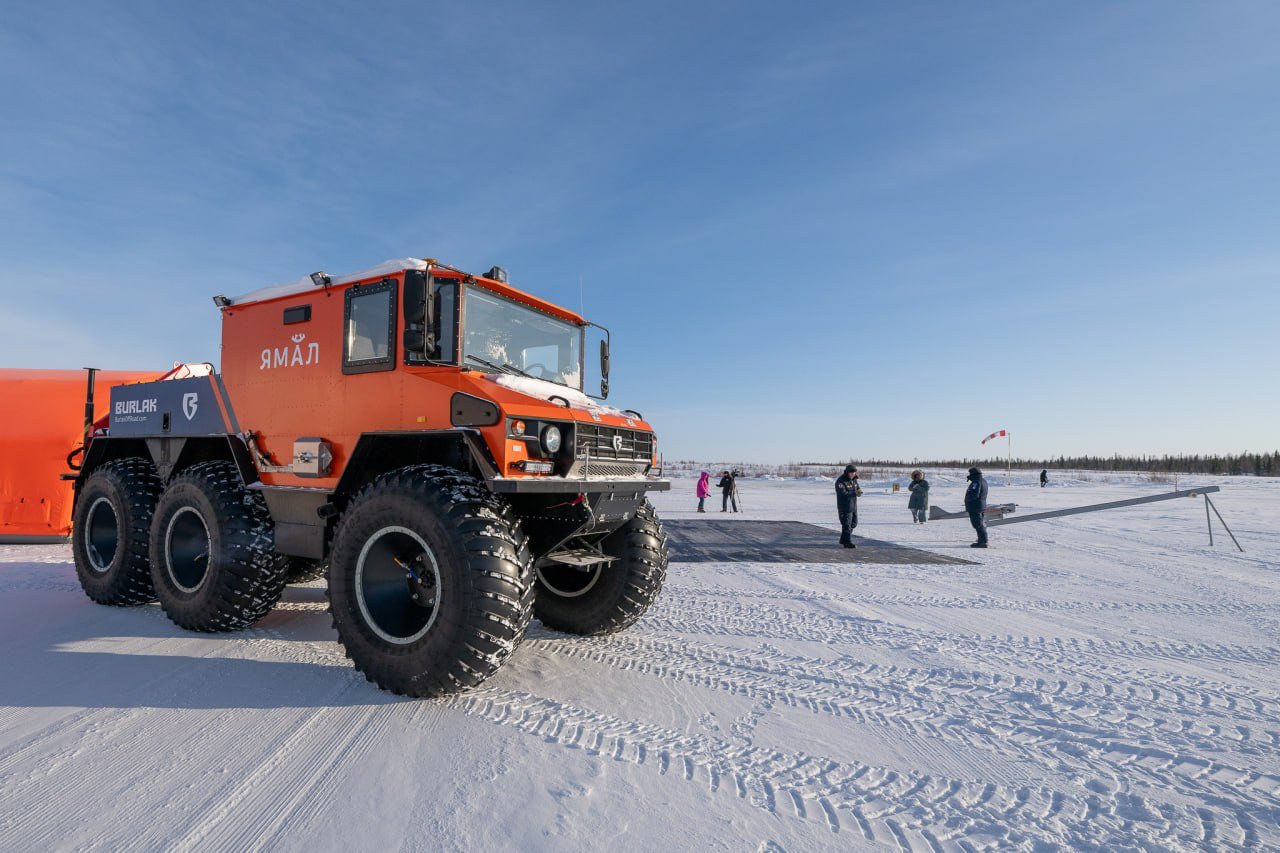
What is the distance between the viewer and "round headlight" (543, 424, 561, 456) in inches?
159

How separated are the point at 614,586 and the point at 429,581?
1558 mm

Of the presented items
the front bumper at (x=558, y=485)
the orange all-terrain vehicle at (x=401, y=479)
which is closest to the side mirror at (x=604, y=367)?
the orange all-terrain vehicle at (x=401, y=479)

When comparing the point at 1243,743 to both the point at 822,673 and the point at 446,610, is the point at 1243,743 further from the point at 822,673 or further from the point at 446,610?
the point at 446,610

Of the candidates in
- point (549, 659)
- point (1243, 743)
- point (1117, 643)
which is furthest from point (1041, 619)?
point (549, 659)

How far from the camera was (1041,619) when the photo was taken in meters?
6.03

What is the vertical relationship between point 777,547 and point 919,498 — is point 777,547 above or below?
below

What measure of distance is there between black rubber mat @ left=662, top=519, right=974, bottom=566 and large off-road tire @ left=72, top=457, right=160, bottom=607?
6.58 metres

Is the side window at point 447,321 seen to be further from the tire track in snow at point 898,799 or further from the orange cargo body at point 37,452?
the orange cargo body at point 37,452

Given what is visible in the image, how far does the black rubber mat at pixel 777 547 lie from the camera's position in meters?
10.2

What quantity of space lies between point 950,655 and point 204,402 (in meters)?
6.60

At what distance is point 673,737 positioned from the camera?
322 centimetres

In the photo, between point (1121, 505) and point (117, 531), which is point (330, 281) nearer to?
point (117, 531)

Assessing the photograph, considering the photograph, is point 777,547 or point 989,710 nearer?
point 989,710

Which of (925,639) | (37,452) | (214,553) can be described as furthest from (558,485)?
(37,452)
